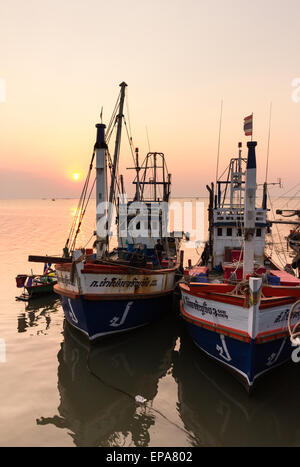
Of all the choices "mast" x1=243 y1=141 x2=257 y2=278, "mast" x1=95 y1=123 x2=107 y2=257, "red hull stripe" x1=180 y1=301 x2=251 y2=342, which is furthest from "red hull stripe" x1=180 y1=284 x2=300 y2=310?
"mast" x1=95 y1=123 x2=107 y2=257

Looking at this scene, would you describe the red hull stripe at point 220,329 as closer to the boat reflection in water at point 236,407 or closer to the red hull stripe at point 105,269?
the boat reflection in water at point 236,407

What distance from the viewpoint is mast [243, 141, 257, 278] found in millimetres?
11812

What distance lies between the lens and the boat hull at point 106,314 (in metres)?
13.5

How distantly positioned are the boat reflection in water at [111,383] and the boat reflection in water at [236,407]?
4.31 feet

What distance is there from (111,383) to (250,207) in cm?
891

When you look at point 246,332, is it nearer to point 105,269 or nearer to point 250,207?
point 250,207

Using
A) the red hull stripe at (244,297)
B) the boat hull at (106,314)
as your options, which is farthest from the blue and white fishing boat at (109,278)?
the red hull stripe at (244,297)

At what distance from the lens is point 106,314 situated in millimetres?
13914

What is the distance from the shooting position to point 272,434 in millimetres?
8883

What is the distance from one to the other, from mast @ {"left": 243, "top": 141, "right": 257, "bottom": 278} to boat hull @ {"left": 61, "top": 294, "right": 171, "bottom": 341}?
5937 mm

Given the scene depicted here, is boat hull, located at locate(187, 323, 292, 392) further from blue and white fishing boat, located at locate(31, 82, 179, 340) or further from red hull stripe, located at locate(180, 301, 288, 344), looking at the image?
blue and white fishing boat, located at locate(31, 82, 179, 340)
